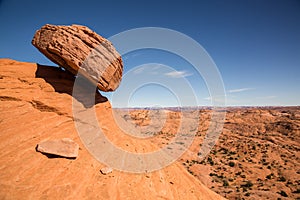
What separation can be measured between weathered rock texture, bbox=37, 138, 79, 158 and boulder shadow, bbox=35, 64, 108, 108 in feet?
13.1

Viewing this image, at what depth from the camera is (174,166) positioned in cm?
1348

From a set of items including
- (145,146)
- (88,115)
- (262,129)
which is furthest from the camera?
(262,129)

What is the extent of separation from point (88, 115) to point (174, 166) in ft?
24.6

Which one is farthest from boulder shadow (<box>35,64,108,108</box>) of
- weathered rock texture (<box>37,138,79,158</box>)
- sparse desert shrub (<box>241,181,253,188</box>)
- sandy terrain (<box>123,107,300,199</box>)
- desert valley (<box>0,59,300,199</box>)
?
sparse desert shrub (<box>241,181,253,188</box>)

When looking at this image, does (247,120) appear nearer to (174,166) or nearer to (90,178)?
(174,166)

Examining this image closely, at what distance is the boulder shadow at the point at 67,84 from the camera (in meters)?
13.0

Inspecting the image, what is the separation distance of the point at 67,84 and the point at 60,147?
5923 mm

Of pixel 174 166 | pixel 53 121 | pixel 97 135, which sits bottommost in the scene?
pixel 174 166

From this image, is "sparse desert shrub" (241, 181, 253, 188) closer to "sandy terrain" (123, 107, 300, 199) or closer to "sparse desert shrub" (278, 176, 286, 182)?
"sandy terrain" (123, 107, 300, 199)

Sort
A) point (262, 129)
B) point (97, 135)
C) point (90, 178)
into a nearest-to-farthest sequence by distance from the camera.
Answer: point (90, 178), point (97, 135), point (262, 129)

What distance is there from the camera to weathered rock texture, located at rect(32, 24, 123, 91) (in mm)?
12500

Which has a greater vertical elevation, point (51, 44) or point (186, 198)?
point (51, 44)

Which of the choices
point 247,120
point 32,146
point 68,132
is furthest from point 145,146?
point 247,120

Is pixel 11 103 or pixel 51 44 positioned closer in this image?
pixel 11 103
